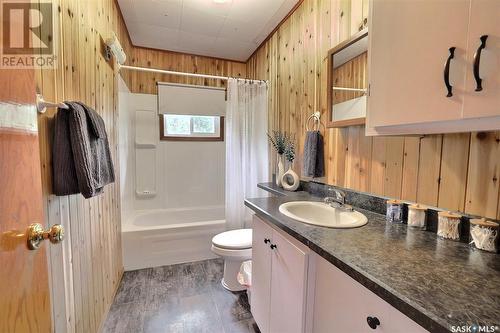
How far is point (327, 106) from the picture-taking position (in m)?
1.69

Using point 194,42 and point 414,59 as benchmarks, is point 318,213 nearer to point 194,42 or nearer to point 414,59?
point 414,59

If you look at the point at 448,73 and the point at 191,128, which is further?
the point at 191,128

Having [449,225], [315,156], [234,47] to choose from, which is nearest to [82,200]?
[315,156]

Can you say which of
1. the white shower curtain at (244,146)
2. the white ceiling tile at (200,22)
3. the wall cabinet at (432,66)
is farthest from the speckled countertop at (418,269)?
the white ceiling tile at (200,22)

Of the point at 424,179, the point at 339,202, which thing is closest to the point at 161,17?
the point at 339,202

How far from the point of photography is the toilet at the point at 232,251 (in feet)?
6.52

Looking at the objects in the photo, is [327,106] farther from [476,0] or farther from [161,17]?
[161,17]

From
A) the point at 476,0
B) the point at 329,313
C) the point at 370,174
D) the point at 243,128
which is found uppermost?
the point at 476,0

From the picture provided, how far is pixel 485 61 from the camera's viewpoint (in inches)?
25.7

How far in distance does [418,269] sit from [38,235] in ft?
3.75

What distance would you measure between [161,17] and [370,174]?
94.5 inches

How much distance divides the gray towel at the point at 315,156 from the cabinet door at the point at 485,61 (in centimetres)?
108

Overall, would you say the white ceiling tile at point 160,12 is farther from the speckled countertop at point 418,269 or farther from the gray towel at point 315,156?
the speckled countertop at point 418,269

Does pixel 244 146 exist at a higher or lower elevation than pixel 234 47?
lower
